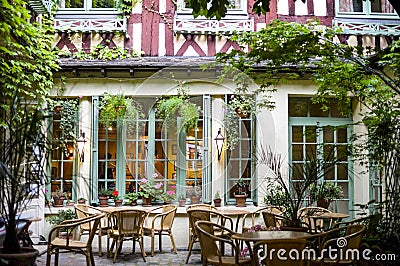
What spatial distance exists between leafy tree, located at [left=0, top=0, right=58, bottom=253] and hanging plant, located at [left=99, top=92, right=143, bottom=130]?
38.5 inches

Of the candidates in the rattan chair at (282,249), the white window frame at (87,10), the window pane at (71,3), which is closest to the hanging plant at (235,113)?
the white window frame at (87,10)

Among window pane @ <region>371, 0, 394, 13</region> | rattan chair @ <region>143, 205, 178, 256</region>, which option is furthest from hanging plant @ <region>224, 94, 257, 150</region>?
window pane @ <region>371, 0, 394, 13</region>

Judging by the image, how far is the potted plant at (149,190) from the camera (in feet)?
31.9

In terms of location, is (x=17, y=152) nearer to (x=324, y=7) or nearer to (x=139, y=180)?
(x=139, y=180)

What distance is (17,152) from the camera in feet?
13.5

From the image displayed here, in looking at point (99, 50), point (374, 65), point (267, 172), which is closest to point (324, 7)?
point (374, 65)

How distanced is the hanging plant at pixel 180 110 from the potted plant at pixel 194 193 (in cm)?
103

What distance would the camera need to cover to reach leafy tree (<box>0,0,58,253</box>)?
13.5 ft

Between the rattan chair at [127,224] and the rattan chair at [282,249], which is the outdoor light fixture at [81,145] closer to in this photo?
the rattan chair at [127,224]

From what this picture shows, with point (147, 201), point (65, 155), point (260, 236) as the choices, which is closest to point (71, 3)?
point (65, 155)

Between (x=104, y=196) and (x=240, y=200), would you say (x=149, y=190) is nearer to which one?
(x=104, y=196)

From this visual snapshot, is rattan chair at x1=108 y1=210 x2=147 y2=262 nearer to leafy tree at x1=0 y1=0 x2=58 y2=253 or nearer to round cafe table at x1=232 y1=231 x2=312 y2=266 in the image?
leafy tree at x1=0 y1=0 x2=58 y2=253

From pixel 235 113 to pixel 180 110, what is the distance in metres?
0.97

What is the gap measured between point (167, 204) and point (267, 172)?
5.99 ft
